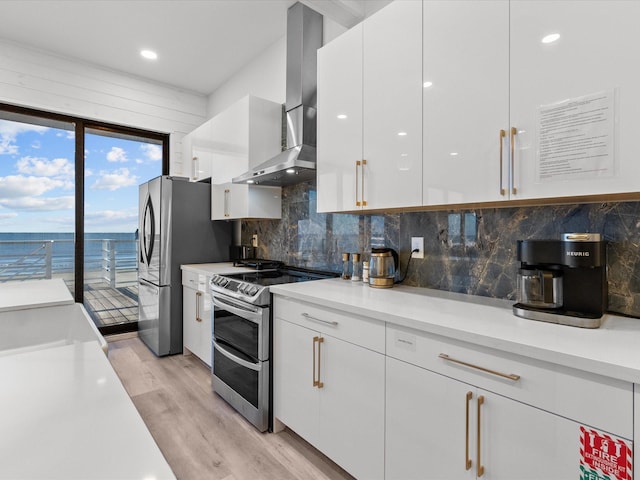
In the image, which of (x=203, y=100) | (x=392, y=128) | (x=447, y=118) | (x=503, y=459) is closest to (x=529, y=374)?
(x=503, y=459)

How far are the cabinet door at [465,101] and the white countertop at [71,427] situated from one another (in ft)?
4.61

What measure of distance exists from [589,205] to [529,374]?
0.83m

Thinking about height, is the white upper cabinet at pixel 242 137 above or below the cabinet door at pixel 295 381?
above

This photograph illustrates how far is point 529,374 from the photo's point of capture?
1042 millimetres

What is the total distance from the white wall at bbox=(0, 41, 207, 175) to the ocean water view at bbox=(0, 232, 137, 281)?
125 centimetres

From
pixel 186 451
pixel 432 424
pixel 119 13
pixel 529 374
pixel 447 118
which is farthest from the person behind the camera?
pixel 119 13

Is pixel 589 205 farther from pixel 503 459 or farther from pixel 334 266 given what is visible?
pixel 334 266

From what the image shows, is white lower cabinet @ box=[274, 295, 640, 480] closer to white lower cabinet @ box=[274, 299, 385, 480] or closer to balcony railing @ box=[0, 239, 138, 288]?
white lower cabinet @ box=[274, 299, 385, 480]

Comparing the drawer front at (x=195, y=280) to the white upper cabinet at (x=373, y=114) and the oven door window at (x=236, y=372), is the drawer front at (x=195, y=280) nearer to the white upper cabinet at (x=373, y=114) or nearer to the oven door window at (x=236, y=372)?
the oven door window at (x=236, y=372)

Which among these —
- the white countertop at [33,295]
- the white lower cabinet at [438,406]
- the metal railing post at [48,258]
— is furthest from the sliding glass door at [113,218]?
the white lower cabinet at [438,406]

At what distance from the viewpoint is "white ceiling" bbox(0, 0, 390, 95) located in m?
2.77

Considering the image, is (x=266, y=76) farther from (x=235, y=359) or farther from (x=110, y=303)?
(x=110, y=303)

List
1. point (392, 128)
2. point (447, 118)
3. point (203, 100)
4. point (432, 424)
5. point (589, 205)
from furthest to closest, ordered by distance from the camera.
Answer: point (203, 100)
point (392, 128)
point (447, 118)
point (589, 205)
point (432, 424)

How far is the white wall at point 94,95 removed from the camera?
3.36 meters
